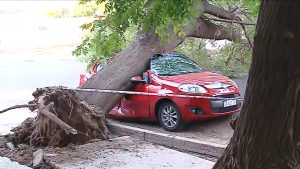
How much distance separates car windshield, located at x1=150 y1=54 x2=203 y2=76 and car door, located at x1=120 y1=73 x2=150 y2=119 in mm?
342

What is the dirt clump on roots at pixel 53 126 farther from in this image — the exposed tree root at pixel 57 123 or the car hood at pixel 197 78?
the car hood at pixel 197 78

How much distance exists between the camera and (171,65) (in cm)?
1057

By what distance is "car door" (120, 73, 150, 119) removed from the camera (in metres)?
9.94

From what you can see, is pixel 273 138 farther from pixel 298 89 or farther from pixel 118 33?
pixel 118 33

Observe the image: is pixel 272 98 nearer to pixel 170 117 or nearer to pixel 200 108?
pixel 200 108

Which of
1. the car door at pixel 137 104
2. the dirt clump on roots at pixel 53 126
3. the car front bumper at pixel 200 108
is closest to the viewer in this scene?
the dirt clump on roots at pixel 53 126

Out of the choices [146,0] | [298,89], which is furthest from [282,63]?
[146,0]

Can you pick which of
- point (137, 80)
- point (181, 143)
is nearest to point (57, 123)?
point (181, 143)

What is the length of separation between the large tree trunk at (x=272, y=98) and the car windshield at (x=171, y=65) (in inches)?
249

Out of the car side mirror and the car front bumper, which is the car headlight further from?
the car side mirror

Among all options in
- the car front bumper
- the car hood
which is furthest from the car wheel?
the car hood

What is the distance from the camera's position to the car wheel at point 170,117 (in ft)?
30.8

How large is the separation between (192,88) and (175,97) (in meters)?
0.43

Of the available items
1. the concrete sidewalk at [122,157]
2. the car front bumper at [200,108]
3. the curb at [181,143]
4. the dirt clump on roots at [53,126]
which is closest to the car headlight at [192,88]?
the car front bumper at [200,108]
